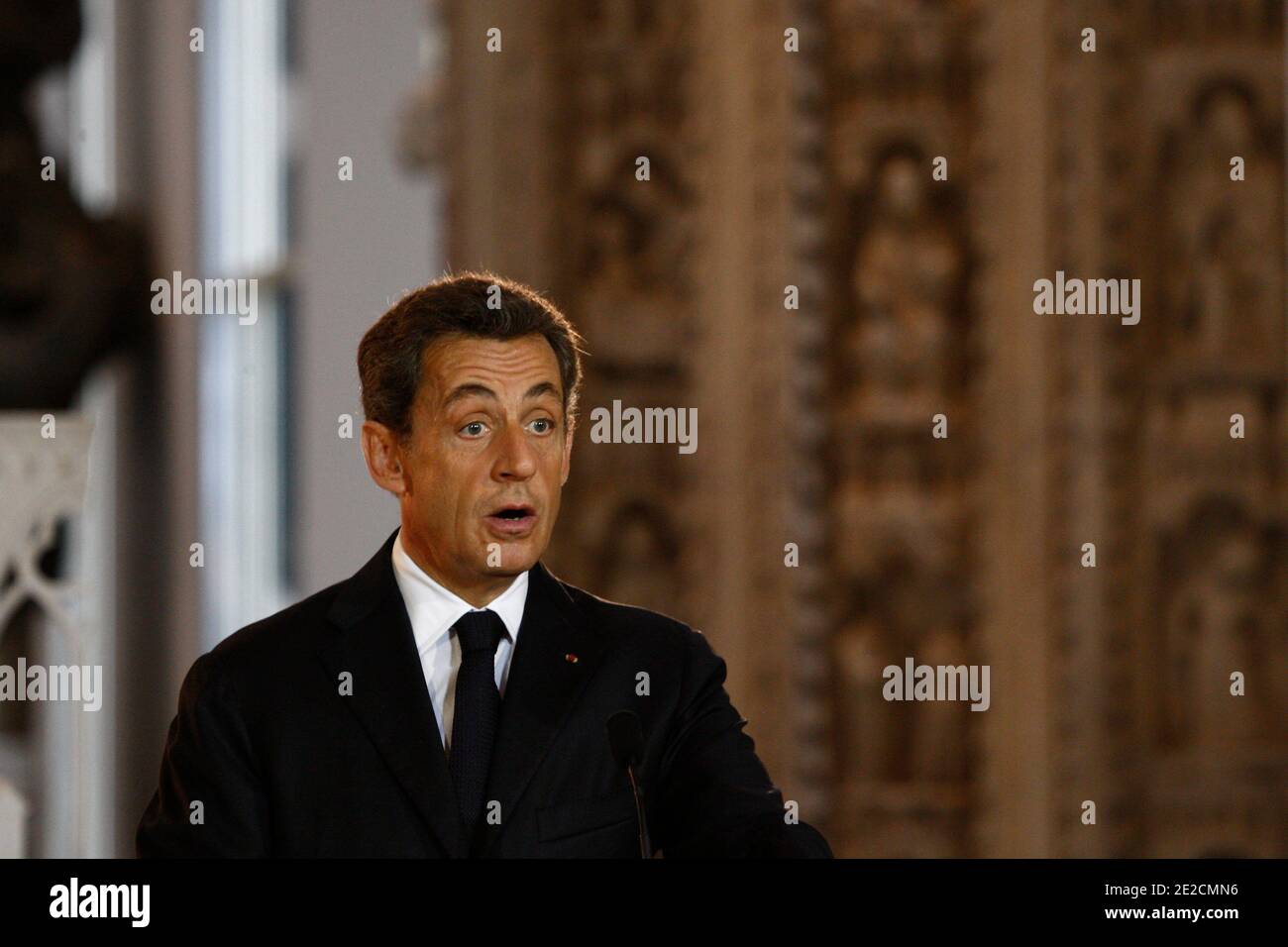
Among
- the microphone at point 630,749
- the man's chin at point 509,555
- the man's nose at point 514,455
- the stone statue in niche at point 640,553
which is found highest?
the stone statue in niche at point 640,553

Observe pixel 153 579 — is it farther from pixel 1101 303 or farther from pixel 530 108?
pixel 1101 303

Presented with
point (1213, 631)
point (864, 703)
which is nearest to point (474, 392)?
point (864, 703)

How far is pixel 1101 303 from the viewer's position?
351cm

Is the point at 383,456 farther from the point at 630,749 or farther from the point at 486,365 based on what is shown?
the point at 630,749

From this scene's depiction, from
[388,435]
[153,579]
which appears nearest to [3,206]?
[153,579]

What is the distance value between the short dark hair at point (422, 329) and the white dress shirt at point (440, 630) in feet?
0.34

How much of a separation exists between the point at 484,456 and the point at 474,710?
171mm

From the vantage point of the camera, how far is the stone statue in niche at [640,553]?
3537 millimetres

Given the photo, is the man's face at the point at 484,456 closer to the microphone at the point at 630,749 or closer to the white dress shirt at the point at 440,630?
the white dress shirt at the point at 440,630

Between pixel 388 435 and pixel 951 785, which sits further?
pixel 951 785

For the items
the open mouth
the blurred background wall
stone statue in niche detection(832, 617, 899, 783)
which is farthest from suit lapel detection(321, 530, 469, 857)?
stone statue in niche detection(832, 617, 899, 783)

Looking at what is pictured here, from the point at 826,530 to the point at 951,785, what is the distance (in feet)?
1.85

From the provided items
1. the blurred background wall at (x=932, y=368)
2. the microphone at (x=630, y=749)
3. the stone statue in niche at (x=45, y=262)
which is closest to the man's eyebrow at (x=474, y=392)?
the microphone at (x=630, y=749)

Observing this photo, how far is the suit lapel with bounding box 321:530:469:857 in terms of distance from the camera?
110 cm
